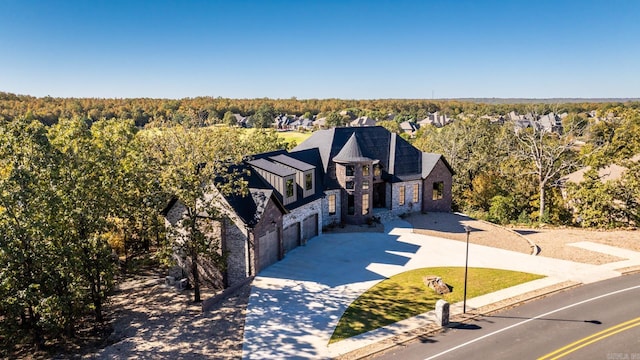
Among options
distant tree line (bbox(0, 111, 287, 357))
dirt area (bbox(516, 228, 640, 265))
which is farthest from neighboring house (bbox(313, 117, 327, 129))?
distant tree line (bbox(0, 111, 287, 357))

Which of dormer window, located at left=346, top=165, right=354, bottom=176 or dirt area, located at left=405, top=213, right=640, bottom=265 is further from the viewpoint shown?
dormer window, located at left=346, top=165, right=354, bottom=176

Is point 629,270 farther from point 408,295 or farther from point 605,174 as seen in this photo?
point 605,174

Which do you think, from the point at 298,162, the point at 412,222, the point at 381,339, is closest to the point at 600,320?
the point at 381,339

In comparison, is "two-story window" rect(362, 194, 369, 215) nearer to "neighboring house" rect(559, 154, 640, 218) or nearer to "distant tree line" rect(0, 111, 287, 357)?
"distant tree line" rect(0, 111, 287, 357)

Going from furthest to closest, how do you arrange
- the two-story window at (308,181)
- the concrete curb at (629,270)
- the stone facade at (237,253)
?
the two-story window at (308,181)
the concrete curb at (629,270)
the stone facade at (237,253)

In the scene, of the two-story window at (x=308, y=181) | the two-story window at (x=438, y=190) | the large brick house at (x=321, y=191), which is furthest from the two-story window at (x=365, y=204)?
the two-story window at (x=438, y=190)

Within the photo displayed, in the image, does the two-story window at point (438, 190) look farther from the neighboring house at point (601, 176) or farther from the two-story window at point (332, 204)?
the neighboring house at point (601, 176)
